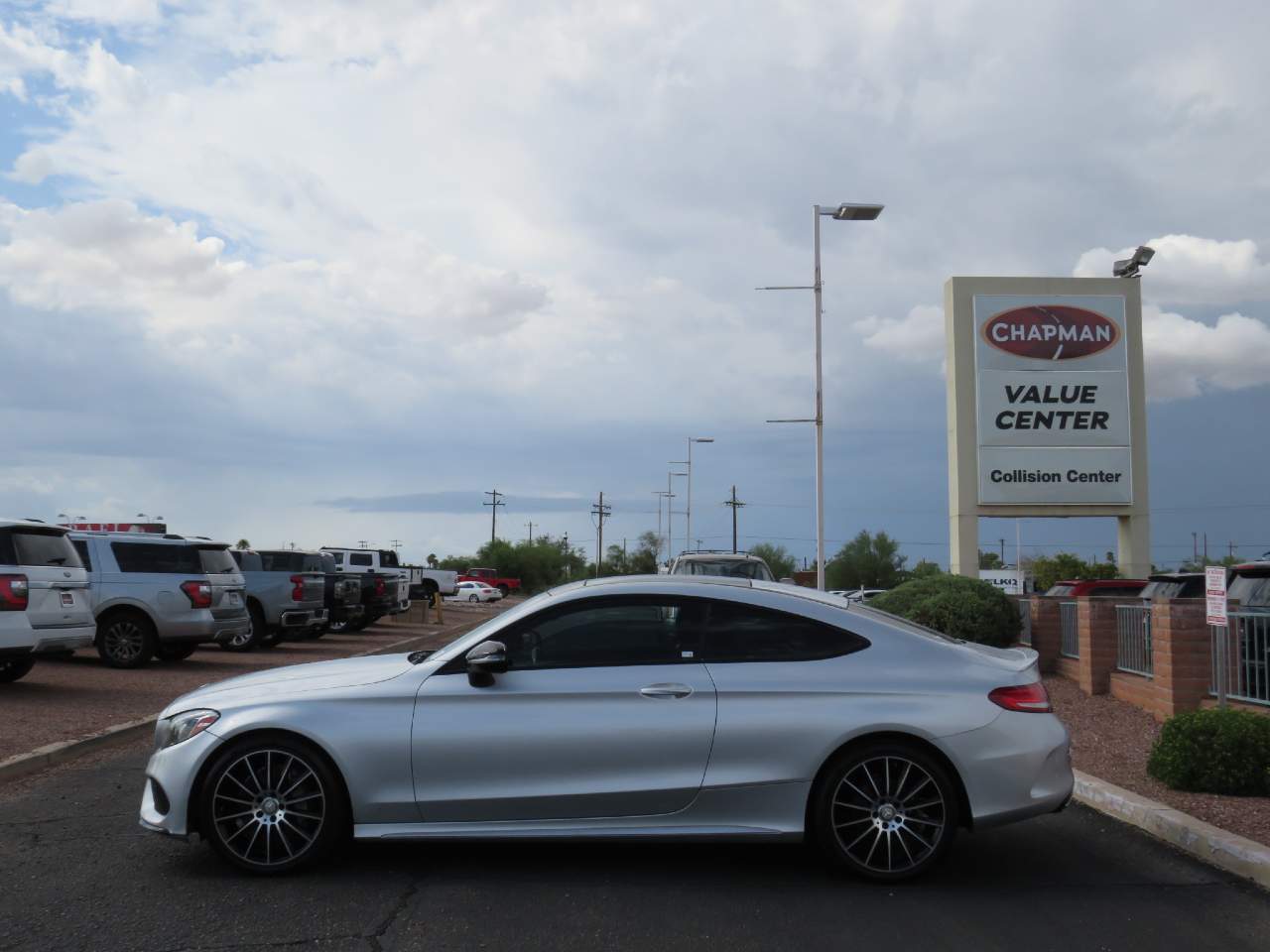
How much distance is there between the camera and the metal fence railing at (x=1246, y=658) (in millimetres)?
11430

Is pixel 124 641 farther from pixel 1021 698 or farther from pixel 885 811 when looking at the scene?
pixel 1021 698

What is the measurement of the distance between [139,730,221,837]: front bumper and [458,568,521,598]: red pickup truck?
65105mm

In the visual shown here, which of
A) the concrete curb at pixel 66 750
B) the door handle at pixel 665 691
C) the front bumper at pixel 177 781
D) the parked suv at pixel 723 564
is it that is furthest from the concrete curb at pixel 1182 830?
the parked suv at pixel 723 564

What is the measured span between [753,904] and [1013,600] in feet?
41.1

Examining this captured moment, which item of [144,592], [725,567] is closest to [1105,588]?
[725,567]

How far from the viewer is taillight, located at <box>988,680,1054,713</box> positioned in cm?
636

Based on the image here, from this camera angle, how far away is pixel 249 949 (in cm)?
519

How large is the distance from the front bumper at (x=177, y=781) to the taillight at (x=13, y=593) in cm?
786

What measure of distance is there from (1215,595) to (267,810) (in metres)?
7.36

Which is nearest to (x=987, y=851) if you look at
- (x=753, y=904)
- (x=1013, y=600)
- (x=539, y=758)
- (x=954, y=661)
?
(x=954, y=661)

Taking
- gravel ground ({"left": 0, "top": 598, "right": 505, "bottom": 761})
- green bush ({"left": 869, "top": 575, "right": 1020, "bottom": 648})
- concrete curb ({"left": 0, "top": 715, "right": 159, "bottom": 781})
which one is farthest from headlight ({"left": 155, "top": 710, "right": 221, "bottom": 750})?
green bush ({"left": 869, "top": 575, "right": 1020, "bottom": 648})

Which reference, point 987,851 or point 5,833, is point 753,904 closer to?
point 987,851

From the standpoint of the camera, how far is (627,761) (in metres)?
6.27

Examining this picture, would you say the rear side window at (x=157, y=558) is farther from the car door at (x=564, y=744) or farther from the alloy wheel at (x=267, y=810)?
the car door at (x=564, y=744)
